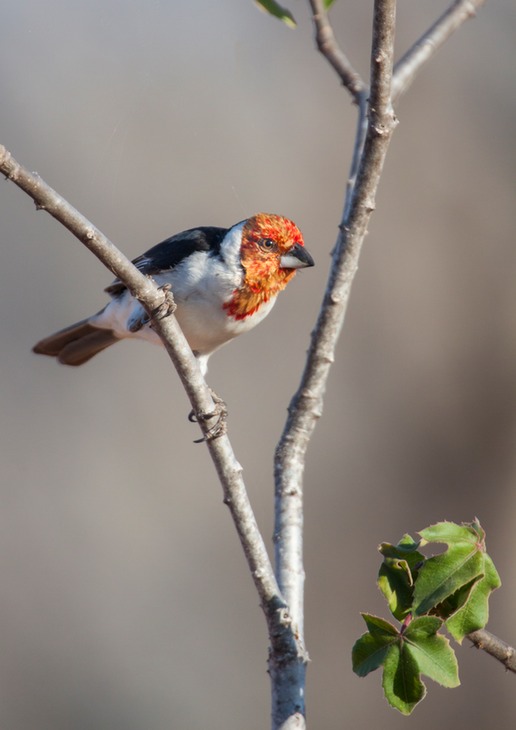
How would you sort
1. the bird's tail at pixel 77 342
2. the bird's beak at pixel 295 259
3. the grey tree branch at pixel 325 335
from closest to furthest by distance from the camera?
the grey tree branch at pixel 325 335
the bird's beak at pixel 295 259
the bird's tail at pixel 77 342

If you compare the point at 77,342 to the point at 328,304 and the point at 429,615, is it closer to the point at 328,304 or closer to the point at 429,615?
the point at 328,304

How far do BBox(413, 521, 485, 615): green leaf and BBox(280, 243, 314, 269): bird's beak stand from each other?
6.30 ft

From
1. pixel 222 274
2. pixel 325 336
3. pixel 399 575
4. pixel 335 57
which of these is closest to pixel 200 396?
pixel 325 336

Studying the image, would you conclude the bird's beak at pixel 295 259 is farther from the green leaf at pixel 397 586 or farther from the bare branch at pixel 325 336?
the green leaf at pixel 397 586

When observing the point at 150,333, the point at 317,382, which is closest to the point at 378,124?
the point at 317,382

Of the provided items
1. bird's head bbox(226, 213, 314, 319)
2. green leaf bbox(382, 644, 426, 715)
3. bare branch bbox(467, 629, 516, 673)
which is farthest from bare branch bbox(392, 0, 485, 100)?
green leaf bbox(382, 644, 426, 715)

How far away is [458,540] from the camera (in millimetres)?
1459

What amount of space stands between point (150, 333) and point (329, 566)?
326 centimetres

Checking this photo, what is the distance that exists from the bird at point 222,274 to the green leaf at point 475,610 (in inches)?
71.8

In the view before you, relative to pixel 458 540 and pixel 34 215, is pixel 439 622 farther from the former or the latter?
pixel 34 215

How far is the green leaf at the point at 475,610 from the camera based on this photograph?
1.48 m

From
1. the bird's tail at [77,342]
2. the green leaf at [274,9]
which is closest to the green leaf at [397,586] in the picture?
the green leaf at [274,9]

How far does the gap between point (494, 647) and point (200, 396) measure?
87 cm

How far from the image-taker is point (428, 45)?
3016 millimetres
